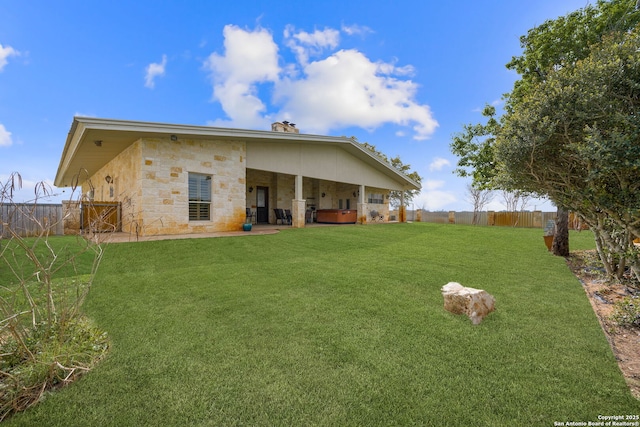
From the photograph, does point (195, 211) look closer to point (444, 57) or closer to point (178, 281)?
point (178, 281)

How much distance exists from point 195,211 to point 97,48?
623cm

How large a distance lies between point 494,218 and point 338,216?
12.8 metres

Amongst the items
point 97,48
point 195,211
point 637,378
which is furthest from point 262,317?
point 97,48

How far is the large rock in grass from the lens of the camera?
3355 mm

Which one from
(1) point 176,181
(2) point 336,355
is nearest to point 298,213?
(1) point 176,181

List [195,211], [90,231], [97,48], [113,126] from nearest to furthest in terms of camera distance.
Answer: [90,231], [113,126], [97,48], [195,211]

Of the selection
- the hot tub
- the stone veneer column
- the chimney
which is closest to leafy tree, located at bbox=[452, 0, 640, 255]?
the stone veneer column

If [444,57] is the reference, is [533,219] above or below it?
below

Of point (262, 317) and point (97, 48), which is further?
point (97, 48)

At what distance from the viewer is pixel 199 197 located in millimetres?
10297

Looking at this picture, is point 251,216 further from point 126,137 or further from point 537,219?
point 537,219

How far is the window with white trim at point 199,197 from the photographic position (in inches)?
399

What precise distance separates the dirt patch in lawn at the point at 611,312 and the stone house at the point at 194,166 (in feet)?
25.6

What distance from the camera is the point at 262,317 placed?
342cm
